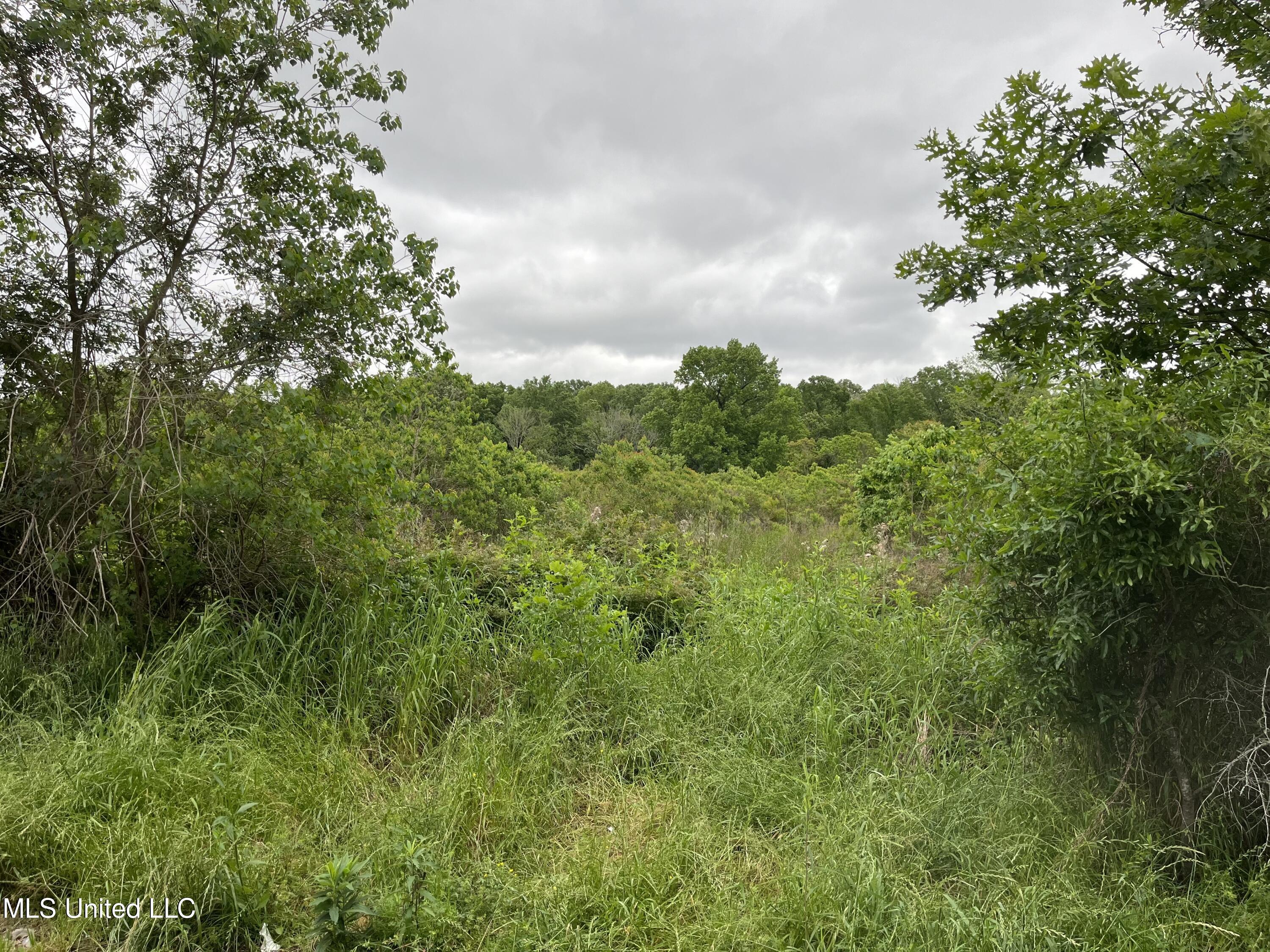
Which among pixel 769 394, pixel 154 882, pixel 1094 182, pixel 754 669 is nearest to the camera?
pixel 154 882

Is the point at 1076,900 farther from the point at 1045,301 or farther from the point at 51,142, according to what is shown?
the point at 51,142

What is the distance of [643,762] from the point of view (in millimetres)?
3652

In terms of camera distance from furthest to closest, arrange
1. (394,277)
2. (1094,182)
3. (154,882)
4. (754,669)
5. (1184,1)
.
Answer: (394,277), (754,669), (1094,182), (1184,1), (154,882)

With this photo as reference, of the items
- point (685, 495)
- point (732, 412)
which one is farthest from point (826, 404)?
point (685, 495)

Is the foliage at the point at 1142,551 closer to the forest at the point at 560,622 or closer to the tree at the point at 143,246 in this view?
the forest at the point at 560,622

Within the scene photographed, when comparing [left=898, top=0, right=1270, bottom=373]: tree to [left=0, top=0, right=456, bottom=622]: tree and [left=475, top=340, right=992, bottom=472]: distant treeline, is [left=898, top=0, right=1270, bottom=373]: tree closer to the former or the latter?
[left=0, top=0, right=456, bottom=622]: tree

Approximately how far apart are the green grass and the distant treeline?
26401mm

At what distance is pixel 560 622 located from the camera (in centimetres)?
449

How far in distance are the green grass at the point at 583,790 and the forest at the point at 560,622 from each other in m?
0.02

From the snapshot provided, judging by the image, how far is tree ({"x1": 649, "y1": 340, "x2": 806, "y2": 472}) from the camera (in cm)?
3834

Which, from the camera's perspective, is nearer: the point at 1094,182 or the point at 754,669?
the point at 1094,182

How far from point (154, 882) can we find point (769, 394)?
39973 mm

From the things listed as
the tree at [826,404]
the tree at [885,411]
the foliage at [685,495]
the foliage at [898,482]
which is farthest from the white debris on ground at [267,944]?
the tree at [826,404]

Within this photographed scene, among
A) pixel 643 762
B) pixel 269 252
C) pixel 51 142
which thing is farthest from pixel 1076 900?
pixel 51 142
